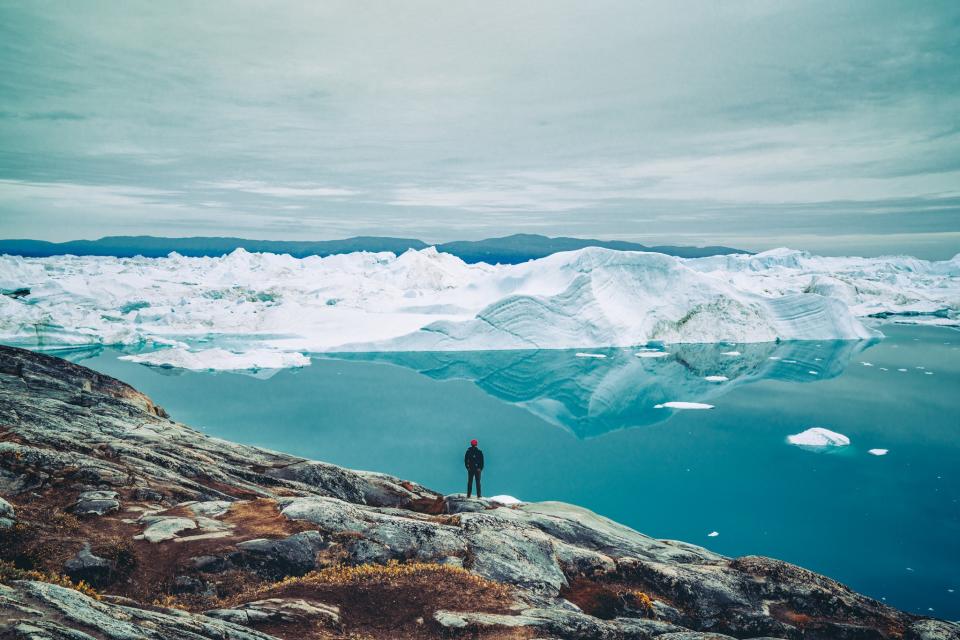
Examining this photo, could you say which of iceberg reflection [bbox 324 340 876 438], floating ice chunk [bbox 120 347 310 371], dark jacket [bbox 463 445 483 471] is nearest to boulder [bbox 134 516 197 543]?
dark jacket [bbox 463 445 483 471]

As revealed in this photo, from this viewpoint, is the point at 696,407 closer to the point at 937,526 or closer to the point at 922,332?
the point at 937,526

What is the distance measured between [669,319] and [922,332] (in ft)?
87.5

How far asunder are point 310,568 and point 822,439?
66.4 ft

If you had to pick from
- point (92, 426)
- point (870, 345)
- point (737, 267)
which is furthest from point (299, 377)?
point (737, 267)

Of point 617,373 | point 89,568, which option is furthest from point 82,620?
point 617,373

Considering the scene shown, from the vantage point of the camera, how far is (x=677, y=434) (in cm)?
2289

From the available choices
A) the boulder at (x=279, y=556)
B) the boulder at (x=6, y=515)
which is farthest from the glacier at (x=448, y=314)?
the boulder at (x=279, y=556)

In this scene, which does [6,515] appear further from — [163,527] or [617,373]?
[617,373]

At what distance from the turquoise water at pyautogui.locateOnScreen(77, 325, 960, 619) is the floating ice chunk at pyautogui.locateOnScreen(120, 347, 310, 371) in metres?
1.00

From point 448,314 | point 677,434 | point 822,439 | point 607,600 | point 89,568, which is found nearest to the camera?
point 89,568

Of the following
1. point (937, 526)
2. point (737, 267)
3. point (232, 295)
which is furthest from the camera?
point (737, 267)

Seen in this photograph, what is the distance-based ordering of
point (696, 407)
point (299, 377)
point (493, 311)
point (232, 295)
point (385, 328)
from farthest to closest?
point (232, 295) → point (385, 328) → point (493, 311) → point (299, 377) → point (696, 407)

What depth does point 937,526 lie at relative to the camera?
46.4ft

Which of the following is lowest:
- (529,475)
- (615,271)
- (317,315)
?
(529,475)
